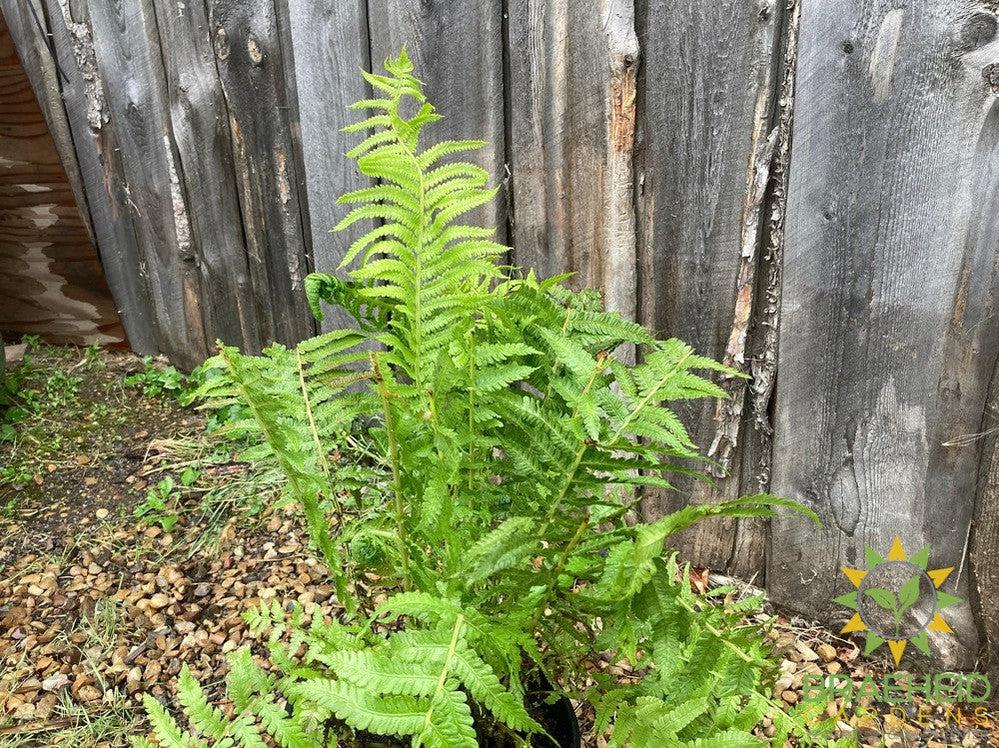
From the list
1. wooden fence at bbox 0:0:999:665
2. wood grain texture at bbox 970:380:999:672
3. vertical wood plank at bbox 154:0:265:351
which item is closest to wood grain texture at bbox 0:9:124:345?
vertical wood plank at bbox 154:0:265:351

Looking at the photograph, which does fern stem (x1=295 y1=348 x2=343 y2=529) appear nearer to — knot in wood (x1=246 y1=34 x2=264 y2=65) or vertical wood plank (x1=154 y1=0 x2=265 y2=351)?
knot in wood (x1=246 y1=34 x2=264 y2=65)

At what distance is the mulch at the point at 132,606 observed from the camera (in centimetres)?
175

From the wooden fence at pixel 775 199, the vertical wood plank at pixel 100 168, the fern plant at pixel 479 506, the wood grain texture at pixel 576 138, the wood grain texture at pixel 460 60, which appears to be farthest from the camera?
the vertical wood plank at pixel 100 168

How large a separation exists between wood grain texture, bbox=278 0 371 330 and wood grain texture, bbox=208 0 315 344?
79 millimetres

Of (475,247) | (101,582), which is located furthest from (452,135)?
(101,582)

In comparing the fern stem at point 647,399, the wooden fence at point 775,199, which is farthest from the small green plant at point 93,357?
the fern stem at point 647,399

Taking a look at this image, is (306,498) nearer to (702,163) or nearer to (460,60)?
(702,163)

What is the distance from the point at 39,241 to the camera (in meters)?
3.07

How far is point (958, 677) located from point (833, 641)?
0.27m

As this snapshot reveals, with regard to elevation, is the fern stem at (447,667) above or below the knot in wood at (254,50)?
below

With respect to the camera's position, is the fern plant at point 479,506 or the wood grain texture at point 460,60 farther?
the wood grain texture at point 460,60

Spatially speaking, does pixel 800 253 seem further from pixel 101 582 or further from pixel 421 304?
pixel 101 582

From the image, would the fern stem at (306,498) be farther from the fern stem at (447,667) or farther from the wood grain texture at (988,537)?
the wood grain texture at (988,537)

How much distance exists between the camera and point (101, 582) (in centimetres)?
213
